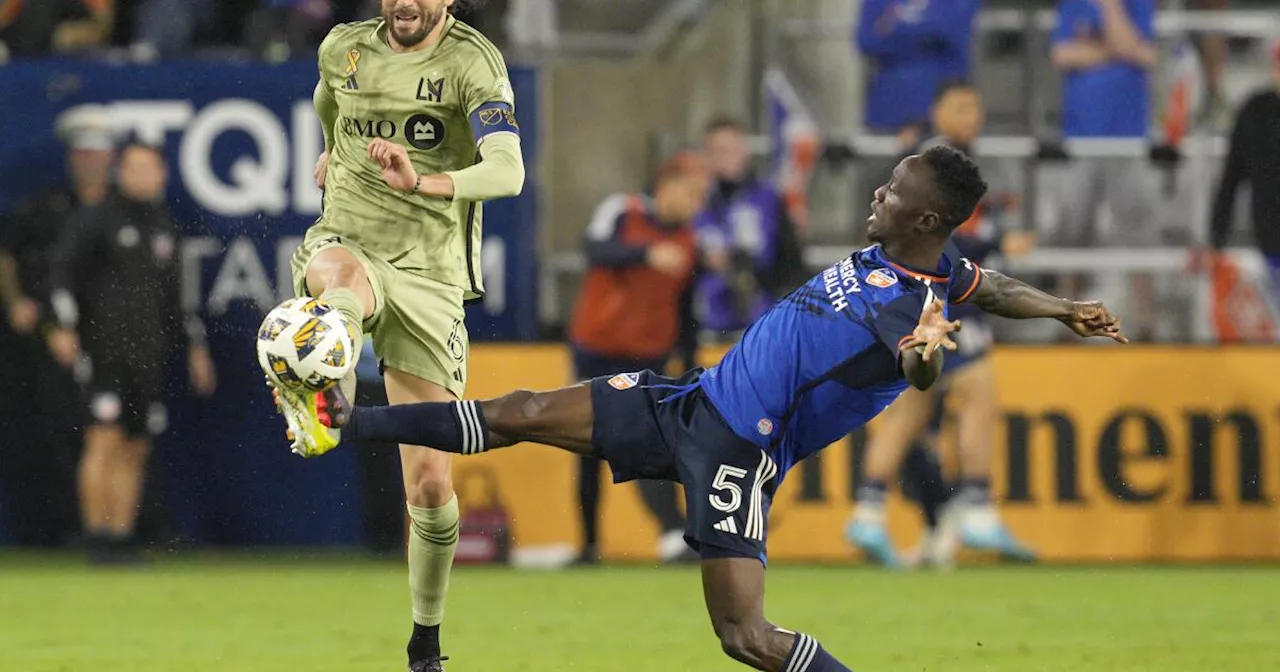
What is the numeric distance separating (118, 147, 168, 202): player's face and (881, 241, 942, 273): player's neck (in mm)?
7641

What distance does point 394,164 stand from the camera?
735cm

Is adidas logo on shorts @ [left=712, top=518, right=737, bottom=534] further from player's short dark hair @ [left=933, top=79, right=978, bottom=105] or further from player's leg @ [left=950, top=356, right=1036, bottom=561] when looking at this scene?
player's short dark hair @ [left=933, top=79, right=978, bottom=105]

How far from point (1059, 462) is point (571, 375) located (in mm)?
3073

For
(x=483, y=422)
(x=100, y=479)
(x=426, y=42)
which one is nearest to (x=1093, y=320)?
(x=483, y=422)

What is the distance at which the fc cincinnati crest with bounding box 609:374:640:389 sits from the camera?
23.6 feet

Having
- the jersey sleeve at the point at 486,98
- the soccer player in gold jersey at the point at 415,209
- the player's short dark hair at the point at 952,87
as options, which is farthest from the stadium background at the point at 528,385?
the jersey sleeve at the point at 486,98

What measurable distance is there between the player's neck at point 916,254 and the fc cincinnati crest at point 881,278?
75 millimetres

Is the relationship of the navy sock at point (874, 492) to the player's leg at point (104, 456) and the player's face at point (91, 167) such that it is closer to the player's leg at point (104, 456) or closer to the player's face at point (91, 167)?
the player's leg at point (104, 456)

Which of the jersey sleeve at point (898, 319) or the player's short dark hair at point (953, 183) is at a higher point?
the player's short dark hair at point (953, 183)

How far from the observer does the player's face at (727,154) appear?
1370cm

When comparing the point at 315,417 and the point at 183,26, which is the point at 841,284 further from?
the point at 183,26

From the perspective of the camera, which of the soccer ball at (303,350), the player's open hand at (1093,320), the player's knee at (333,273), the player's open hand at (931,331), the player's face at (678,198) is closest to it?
the player's open hand at (931,331)

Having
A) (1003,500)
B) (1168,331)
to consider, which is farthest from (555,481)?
(1168,331)

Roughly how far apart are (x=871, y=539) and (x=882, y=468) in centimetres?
43
